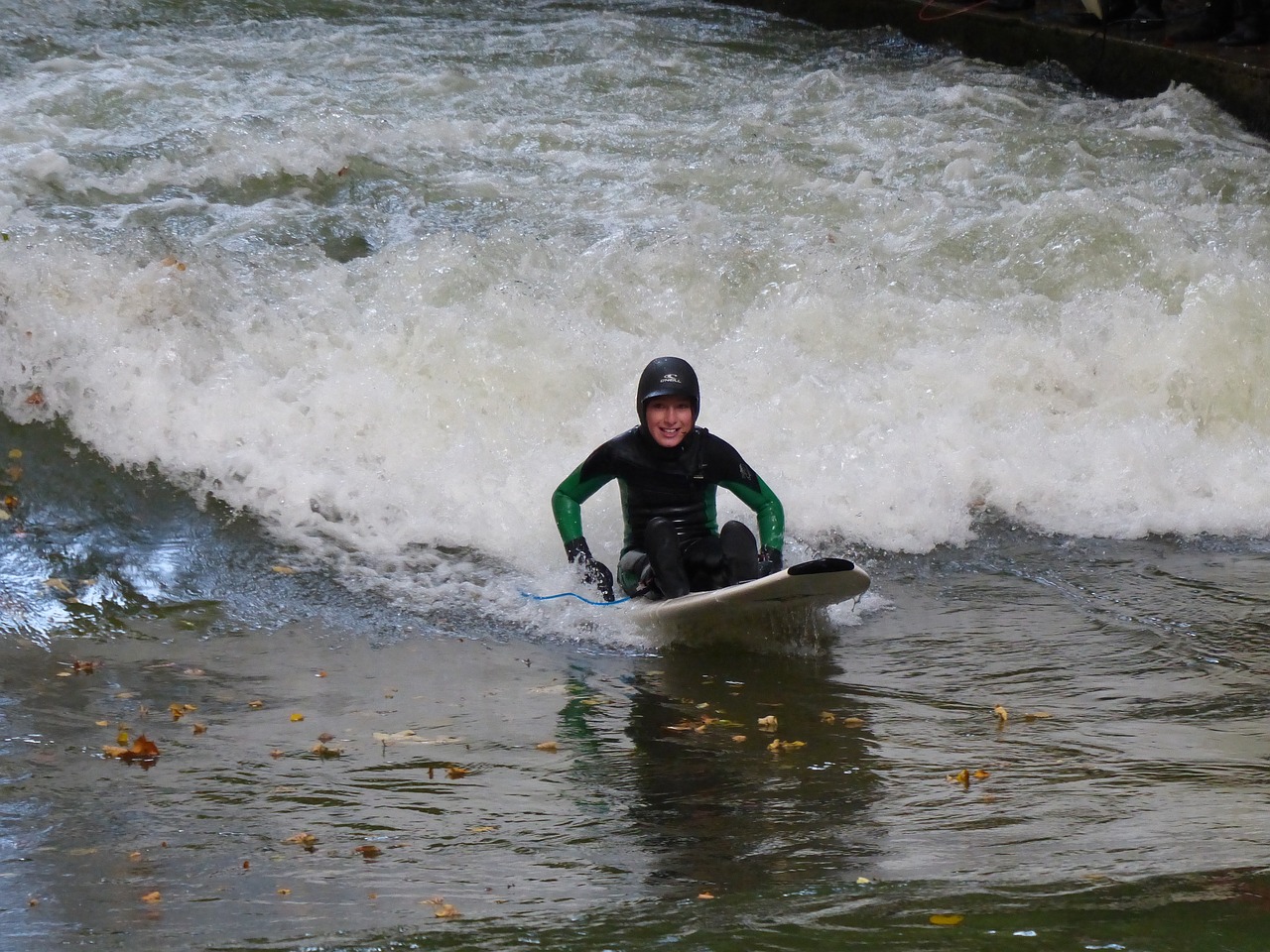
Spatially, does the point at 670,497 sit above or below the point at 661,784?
above

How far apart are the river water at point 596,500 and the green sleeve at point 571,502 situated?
1.18 feet

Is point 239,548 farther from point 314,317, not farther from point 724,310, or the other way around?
point 724,310

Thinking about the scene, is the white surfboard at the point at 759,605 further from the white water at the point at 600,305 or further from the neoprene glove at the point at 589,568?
the white water at the point at 600,305

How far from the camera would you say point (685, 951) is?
293 cm

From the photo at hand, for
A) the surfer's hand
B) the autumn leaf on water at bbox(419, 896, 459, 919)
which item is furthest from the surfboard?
the autumn leaf on water at bbox(419, 896, 459, 919)

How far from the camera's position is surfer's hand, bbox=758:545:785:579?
19.8ft

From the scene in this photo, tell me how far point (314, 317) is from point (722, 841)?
19.8ft

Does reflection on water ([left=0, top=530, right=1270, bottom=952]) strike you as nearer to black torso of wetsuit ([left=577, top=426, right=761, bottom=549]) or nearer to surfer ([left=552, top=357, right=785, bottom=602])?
surfer ([left=552, top=357, right=785, bottom=602])

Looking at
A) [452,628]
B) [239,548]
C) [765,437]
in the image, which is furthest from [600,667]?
[765,437]

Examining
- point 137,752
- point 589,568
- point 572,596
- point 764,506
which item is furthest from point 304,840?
point 764,506

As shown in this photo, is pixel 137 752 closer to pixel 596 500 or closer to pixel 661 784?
pixel 661 784

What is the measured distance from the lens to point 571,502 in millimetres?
6469

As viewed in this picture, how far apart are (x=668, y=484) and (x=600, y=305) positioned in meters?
3.34

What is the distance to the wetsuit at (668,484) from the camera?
6.36 m
